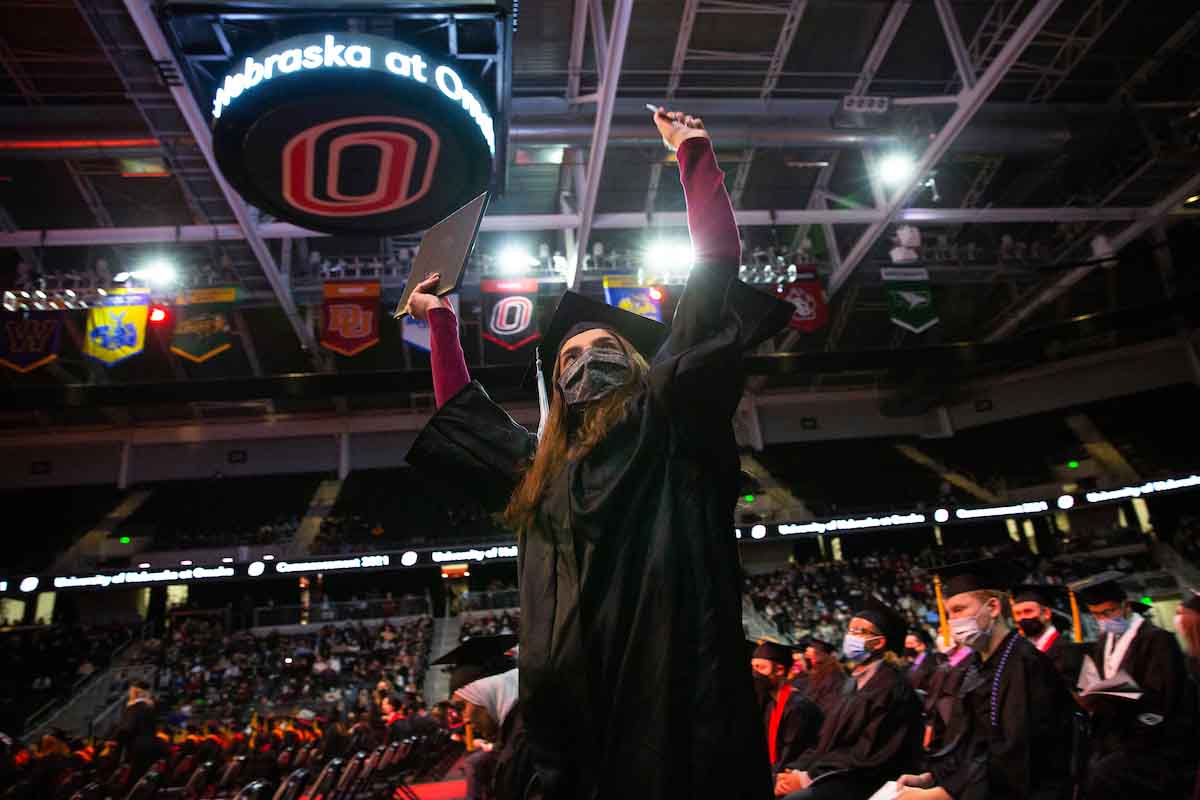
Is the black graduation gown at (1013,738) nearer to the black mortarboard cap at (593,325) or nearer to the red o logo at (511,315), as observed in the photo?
the black mortarboard cap at (593,325)

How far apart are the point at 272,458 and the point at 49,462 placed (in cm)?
678

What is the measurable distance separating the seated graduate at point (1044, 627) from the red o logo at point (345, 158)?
226 inches

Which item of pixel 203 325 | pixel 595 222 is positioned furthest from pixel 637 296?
pixel 203 325

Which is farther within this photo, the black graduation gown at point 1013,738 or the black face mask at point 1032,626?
the black face mask at point 1032,626

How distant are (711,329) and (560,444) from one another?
40cm

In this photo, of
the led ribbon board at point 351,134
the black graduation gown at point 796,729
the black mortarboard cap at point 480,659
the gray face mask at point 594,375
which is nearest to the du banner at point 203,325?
the led ribbon board at point 351,134

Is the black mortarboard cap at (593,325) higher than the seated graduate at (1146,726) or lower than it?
higher

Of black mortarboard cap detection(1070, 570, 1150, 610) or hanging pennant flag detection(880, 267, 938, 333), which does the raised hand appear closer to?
black mortarboard cap detection(1070, 570, 1150, 610)

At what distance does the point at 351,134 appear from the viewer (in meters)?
5.18

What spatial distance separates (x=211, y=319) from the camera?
42.1ft

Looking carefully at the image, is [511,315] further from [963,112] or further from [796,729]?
[796,729]

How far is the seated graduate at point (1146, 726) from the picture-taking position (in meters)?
3.92

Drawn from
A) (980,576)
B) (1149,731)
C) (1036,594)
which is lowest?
(1149,731)

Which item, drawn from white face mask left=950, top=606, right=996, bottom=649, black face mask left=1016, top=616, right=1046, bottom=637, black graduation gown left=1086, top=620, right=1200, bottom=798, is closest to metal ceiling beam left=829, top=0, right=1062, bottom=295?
black face mask left=1016, top=616, right=1046, bottom=637
